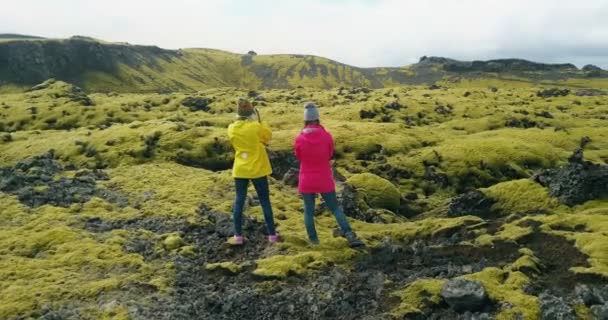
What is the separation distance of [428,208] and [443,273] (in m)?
21.3

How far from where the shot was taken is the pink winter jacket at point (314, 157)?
2006 centimetres

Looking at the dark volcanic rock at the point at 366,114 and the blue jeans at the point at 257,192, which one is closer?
the blue jeans at the point at 257,192

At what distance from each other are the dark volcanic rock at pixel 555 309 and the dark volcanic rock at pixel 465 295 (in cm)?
169

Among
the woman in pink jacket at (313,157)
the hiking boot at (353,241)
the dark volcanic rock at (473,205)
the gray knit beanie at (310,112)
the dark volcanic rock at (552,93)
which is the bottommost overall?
the dark volcanic rock at (552,93)

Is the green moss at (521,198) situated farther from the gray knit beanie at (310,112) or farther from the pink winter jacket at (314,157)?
the gray knit beanie at (310,112)

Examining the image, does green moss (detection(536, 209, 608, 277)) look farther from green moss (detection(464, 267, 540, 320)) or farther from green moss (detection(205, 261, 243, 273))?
green moss (detection(205, 261, 243, 273))

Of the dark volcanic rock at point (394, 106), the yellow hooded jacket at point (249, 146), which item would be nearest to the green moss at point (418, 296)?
the yellow hooded jacket at point (249, 146)

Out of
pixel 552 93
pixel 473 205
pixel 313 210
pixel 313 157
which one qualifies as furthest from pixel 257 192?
pixel 552 93

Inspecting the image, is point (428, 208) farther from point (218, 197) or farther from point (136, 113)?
point (136, 113)

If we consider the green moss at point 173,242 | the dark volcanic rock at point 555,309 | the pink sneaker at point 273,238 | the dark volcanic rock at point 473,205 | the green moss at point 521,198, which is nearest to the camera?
the dark volcanic rock at point 555,309

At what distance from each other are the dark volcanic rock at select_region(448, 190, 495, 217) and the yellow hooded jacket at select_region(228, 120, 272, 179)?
16307 mm

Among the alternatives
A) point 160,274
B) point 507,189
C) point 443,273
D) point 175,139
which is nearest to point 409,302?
point 443,273

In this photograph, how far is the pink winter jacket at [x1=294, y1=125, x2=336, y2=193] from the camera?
20.1m

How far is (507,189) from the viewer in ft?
107
